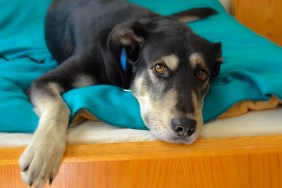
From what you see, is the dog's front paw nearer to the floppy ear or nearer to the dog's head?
the dog's head

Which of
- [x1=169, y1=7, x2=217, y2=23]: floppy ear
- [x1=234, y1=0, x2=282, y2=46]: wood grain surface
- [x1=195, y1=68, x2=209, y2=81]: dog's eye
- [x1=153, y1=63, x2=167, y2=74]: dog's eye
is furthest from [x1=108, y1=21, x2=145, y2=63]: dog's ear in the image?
[x1=234, y1=0, x2=282, y2=46]: wood grain surface

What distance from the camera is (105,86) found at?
4.42ft

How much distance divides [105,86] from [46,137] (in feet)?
1.21

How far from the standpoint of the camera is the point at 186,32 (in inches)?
54.5

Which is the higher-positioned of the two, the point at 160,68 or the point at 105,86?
the point at 160,68

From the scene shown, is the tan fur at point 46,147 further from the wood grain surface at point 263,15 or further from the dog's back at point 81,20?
the wood grain surface at point 263,15

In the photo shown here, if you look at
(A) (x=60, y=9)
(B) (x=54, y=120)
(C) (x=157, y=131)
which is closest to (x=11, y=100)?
(B) (x=54, y=120)

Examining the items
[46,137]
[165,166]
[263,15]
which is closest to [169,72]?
[165,166]

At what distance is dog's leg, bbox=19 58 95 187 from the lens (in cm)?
97

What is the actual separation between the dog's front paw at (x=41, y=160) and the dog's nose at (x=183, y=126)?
1.05 feet

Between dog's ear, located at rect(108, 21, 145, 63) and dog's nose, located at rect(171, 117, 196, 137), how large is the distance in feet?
1.29

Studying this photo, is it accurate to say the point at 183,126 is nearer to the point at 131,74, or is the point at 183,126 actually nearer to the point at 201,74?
the point at 201,74

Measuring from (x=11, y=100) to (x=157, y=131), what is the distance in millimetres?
506

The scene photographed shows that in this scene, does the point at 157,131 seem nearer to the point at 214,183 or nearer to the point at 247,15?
the point at 214,183
